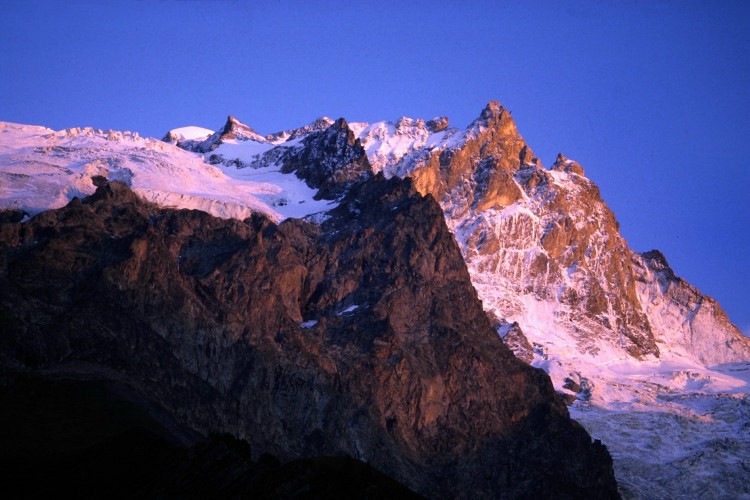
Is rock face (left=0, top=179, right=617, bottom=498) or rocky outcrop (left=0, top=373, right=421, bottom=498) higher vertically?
rock face (left=0, top=179, right=617, bottom=498)

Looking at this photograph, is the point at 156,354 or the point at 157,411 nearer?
the point at 157,411

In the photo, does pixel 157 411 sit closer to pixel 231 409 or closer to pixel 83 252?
pixel 231 409

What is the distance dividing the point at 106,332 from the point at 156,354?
8.06 metres

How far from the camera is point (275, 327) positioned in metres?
192

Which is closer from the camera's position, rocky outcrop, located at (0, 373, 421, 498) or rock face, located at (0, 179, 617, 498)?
rocky outcrop, located at (0, 373, 421, 498)

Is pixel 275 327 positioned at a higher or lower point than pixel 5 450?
higher

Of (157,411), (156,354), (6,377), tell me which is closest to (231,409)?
(156,354)

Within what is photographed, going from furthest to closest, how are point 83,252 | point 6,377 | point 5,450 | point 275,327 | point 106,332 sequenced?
point 275,327 < point 83,252 < point 106,332 < point 6,377 < point 5,450

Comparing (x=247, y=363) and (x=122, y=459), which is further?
(x=247, y=363)

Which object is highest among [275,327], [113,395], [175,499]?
[275,327]

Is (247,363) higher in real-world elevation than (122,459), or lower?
higher

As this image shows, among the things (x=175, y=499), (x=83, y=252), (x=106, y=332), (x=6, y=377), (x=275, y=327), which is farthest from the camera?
(x=275, y=327)

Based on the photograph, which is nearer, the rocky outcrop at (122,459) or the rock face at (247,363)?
the rocky outcrop at (122,459)

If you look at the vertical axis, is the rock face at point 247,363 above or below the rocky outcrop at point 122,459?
above
